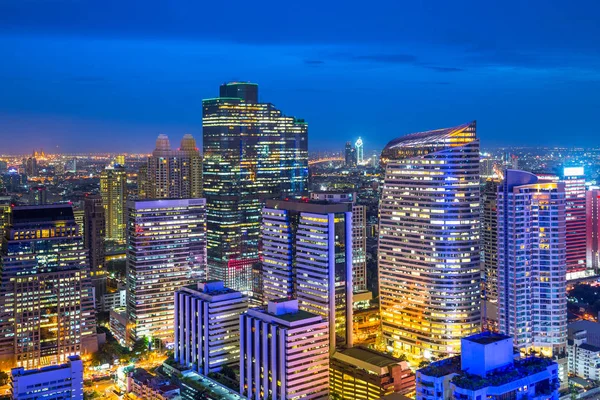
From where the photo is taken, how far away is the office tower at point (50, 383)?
3625 centimetres

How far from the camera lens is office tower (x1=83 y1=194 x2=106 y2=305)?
216 ft

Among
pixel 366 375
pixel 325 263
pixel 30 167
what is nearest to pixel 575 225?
pixel 325 263

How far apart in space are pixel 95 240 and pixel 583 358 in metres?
47.1

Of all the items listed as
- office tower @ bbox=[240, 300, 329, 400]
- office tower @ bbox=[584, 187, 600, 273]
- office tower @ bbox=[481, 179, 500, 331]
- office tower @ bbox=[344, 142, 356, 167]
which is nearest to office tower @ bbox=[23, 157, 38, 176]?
office tower @ bbox=[344, 142, 356, 167]

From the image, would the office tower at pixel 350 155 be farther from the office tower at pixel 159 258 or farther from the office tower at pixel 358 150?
the office tower at pixel 159 258

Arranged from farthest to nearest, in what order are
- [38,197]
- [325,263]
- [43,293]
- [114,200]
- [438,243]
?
[114,200]
[38,197]
[43,293]
[438,243]
[325,263]

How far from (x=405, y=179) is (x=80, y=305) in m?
25.7

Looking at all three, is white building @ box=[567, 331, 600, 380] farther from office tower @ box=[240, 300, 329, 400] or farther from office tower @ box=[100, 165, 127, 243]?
office tower @ box=[100, 165, 127, 243]

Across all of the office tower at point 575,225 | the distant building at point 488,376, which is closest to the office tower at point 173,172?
Answer: the office tower at point 575,225

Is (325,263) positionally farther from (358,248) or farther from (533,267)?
(358,248)

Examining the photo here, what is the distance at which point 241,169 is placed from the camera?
7631 centimetres

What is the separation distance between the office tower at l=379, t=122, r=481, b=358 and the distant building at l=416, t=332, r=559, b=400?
20.8 m

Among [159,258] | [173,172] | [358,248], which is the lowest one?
[358,248]

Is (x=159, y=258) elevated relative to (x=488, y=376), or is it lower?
elevated
